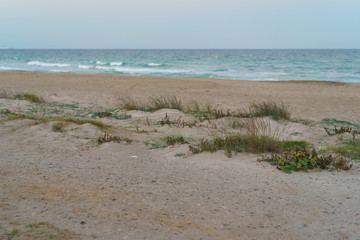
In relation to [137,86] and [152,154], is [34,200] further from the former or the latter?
[137,86]

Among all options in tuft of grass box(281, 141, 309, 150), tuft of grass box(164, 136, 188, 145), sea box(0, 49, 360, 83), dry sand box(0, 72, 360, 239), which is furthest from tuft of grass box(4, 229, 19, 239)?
sea box(0, 49, 360, 83)

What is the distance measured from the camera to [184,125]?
6.55 m

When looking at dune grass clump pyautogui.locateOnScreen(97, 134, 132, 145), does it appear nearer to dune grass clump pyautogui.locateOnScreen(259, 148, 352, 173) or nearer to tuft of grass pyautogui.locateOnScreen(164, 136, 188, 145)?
tuft of grass pyautogui.locateOnScreen(164, 136, 188, 145)

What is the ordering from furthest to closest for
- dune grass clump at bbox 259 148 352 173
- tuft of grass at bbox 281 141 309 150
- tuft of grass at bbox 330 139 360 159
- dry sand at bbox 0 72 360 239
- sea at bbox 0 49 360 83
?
sea at bbox 0 49 360 83, tuft of grass at bbox 281 141 309 150, tuft of grass at bbox 330 139 360 159, dune grass clump at bbox 259 148 352 173, dry sand at bbox 0 72 360 239

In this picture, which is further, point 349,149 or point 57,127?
point 57,127

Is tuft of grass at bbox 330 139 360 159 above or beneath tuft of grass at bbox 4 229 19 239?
above

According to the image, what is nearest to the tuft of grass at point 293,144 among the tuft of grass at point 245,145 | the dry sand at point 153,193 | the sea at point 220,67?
the tuft of grass at point 245,145

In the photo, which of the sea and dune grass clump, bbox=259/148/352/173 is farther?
the sea

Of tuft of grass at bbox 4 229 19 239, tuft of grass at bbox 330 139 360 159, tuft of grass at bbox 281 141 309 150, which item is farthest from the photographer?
tuft of grass at bbox 281 141 309 150

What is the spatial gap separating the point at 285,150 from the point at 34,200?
11.9ft

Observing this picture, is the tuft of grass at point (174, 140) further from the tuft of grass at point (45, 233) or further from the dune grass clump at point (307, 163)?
the tuft of grass at point (45, 233)

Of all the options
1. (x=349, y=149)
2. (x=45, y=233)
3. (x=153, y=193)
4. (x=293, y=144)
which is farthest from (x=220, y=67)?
(x=45, y=233)

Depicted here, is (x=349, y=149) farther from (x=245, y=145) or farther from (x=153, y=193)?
(x=153, y=193)

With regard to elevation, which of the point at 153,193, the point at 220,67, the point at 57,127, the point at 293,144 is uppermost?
the point at 220,67
